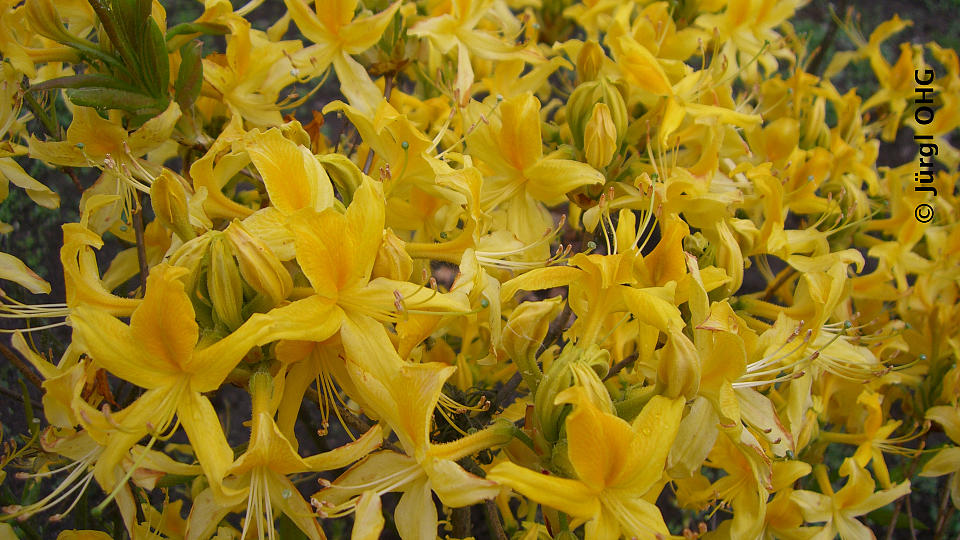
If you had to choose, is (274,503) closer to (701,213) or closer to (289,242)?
(289,242)

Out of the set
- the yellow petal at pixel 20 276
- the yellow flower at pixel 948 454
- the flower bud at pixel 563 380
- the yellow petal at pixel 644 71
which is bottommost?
the yellow flower at pixel 948 454

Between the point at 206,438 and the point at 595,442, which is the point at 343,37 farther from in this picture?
the point at 595,442

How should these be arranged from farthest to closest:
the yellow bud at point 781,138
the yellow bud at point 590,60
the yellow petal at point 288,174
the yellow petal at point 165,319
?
the yellow bud at point 781,138 → the yellow bud at point 590,60 → the yellow petal at point 288,174 → the yellow petal at point 165,319

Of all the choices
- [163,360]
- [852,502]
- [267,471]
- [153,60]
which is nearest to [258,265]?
[163,360]

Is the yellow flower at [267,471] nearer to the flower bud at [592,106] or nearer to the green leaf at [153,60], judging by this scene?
the green leaf at [153,60]

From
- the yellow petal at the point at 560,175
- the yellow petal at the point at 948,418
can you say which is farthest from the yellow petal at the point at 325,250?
the yellow petal at the point at 948,418

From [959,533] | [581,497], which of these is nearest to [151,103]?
[581,497]

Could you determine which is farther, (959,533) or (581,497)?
(959,533)
